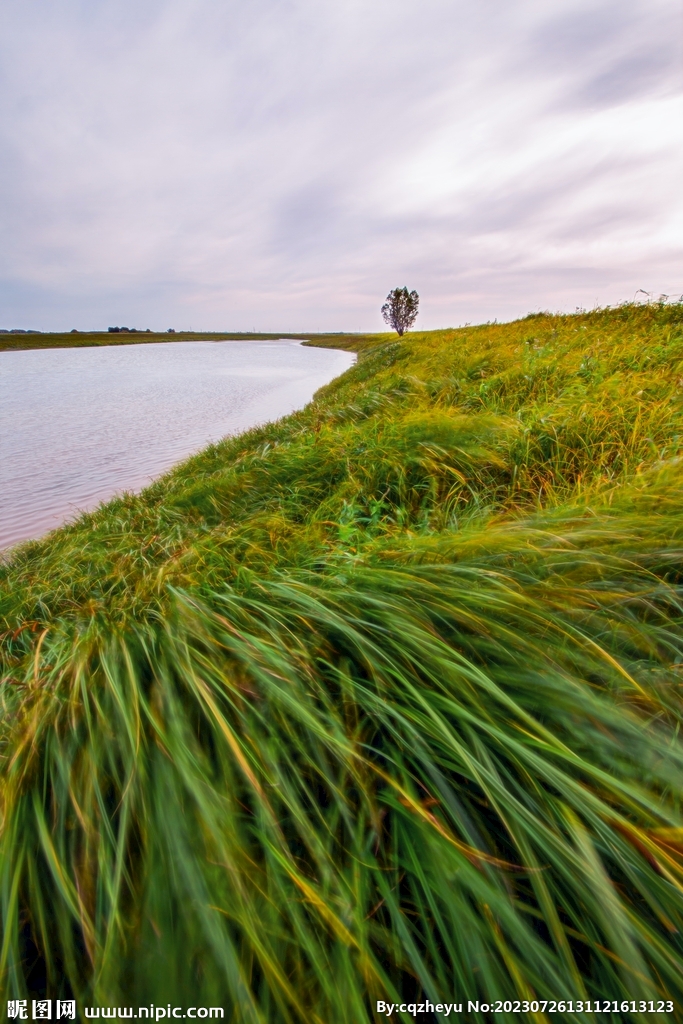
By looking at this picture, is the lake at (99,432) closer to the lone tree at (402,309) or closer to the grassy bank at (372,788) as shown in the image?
the grassy bank at (372,788)

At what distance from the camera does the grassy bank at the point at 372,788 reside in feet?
2.31

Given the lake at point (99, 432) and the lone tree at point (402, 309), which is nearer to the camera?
the lake at point (99, 432)

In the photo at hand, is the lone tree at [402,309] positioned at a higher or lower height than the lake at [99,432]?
higher

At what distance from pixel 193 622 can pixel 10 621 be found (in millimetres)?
2656

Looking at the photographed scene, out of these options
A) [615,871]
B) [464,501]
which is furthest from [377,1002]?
[464,501]

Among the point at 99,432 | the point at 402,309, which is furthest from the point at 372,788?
the point at 402,309

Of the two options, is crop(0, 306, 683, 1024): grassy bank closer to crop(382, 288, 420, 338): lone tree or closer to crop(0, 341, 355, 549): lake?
crop(0, 341, 355, 549): lake

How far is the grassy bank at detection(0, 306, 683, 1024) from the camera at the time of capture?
27.7 inches

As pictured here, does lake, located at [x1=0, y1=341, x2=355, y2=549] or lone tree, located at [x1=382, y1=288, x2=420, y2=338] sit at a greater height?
lone tree, located at [x1=382, y1=288, x2=420, y2=338]

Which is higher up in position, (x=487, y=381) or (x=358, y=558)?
(x=487, y=381)

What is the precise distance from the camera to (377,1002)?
2.26 feet

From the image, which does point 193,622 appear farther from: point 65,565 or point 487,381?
point 487,381

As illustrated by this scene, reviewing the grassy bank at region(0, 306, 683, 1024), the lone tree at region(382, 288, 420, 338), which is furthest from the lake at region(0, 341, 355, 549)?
the lone tree at region(382, 288, 420, 338)

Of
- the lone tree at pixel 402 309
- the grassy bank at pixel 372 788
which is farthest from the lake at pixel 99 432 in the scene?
the lone tree at pixel 402 309
